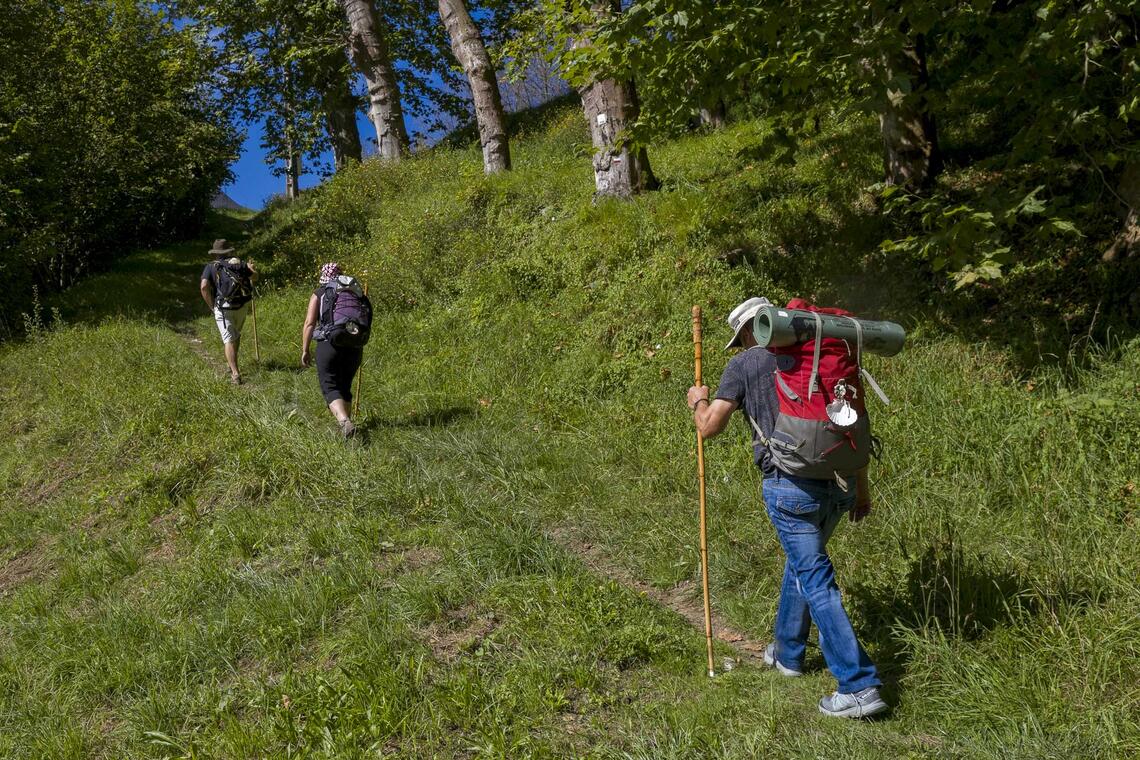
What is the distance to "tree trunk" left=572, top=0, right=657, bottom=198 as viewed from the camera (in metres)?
10.0

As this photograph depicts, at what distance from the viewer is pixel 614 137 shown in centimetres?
973

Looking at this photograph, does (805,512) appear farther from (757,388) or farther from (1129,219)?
(1129,219)

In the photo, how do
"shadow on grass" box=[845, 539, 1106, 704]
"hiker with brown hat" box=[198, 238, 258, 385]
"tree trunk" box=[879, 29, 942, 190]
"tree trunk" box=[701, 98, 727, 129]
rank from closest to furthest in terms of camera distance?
1. "shadow on grass" box=[845, 539, 1106, 704]
2. "tree trunk" box=[879, 29, 942, 190]
3. "hiker with brown hat" box=[198, 238, 258, 385]
4. "tree trunk" box=[701, 98, 727, 129]

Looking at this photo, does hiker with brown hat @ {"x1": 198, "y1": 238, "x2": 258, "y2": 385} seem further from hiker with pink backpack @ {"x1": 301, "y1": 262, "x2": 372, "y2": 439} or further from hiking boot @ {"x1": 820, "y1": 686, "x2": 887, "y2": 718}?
hiking boot @ {"x1": 820, "y1": 686, "x2": 887, "y2": 718}

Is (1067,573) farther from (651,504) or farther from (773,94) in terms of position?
(773,94)

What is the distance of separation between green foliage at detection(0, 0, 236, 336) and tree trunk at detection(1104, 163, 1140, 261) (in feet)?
51.6

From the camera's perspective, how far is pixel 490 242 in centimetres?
1136

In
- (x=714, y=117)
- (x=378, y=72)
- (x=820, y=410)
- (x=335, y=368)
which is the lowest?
(x=820, y=410)

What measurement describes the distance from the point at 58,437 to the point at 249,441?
3.27 meters

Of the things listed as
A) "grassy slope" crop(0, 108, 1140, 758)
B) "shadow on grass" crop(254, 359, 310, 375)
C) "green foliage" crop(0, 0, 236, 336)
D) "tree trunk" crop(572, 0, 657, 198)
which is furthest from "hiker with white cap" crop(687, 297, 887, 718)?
"green foliage" crop(0, 0, 236, 336)

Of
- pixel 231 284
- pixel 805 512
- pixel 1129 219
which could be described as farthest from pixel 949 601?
pixel 231 284

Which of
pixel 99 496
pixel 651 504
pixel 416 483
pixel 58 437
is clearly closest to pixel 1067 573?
pixel 651 504

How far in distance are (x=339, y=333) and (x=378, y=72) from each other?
484 inches

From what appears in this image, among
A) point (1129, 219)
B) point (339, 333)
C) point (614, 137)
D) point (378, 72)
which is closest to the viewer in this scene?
point (1129, 219)
